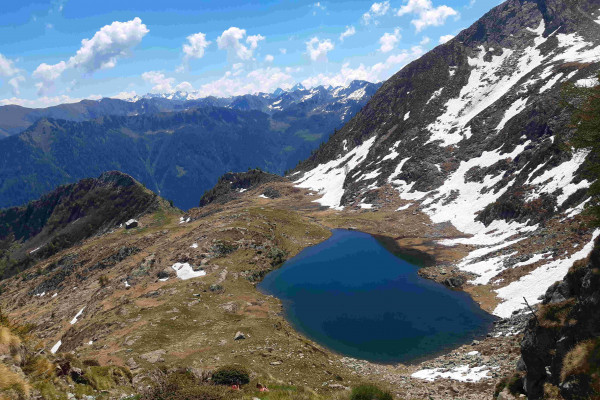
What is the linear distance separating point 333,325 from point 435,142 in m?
114

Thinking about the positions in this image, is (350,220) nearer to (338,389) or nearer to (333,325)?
(333,325)

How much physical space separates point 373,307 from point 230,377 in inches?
1540

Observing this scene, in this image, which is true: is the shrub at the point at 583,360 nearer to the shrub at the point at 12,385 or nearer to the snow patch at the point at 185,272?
the shrub at the point at 12,385

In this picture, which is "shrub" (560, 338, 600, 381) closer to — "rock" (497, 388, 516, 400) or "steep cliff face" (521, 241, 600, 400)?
"steep cliff face" (521, 241, 600, 400)

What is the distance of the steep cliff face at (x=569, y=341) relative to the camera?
596 inches

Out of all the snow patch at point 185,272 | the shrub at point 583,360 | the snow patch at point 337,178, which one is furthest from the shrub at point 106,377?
the snow patch at point 337,178

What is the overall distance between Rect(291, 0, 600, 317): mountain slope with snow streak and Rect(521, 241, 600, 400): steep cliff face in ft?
22.5

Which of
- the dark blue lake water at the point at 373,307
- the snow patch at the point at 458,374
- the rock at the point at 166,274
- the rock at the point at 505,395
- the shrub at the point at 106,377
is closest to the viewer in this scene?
the shrub at the point at 106,377

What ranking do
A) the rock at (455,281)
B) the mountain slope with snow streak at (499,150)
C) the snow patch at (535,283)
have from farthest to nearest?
the mountain slope with snow streak at (499,150) < the rock at (455,281) < the snow patch at (535,283)

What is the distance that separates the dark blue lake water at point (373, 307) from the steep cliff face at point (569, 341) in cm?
2269

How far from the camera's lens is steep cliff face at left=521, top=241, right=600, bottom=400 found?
596 inches

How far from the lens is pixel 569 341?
17.3m

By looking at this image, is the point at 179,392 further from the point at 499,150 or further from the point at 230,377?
the point at 499,150

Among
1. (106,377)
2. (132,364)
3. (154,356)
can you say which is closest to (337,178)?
(154,356)
